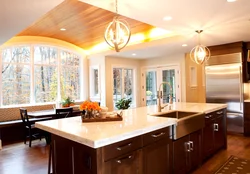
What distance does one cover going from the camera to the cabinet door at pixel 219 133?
3.66 metres

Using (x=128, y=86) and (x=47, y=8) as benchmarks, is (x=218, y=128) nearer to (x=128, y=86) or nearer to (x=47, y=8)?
(x=47, y=8)

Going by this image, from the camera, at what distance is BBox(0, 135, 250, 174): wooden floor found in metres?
3.24

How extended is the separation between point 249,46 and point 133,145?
498 centimetres

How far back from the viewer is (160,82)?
24.6ft

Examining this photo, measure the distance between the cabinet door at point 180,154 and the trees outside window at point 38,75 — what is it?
5187 mm

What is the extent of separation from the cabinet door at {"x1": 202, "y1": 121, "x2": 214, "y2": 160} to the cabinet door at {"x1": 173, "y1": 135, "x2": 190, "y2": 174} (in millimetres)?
670

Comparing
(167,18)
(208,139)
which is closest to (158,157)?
(208,139)

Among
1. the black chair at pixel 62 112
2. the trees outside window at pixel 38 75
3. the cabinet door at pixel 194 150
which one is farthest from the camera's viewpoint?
the trees outside window at pixel 38 75

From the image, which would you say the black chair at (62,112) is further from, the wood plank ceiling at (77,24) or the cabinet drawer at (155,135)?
the cabinet drawer at (155,135)

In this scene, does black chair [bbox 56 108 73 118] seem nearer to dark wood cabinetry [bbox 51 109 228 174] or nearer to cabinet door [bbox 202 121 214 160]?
dark wood cabinetry [bbox 51 109 228 174]

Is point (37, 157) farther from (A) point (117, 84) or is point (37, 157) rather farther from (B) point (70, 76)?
(A) point (117, 84)

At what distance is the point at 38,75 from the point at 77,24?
7.89 ft

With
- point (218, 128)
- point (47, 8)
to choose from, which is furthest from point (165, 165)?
point (47, 8)

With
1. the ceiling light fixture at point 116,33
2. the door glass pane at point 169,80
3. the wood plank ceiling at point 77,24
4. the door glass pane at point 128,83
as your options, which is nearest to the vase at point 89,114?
the ceiling light fixture at point 116,33
